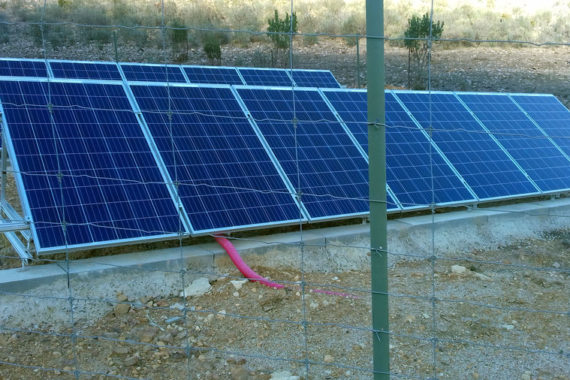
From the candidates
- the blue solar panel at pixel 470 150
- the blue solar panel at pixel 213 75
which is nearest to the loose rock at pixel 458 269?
the blue solar panel at pixel 470 150

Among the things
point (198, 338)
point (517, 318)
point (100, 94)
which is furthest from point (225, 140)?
point (517, 318)

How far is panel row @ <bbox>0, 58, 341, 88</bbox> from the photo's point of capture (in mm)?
10883

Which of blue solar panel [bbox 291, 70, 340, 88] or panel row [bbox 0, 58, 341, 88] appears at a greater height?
panel row [bbox 0, 58, 341, 88]

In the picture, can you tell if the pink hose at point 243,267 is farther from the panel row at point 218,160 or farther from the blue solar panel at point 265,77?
the blue solar panel at point 265,77

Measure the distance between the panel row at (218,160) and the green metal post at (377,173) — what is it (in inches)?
54.7

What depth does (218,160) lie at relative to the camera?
22.7 feet

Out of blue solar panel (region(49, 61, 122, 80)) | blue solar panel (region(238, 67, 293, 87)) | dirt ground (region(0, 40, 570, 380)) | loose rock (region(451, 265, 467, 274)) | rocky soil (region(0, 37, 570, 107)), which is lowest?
loose rock (region(451, 265, 467, 274))

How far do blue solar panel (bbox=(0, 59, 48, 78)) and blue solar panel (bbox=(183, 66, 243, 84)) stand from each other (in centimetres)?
291

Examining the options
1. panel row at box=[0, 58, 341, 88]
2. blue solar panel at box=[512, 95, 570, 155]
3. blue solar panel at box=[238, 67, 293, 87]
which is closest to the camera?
blue solar panel at box=[512, 95, 570, 155]

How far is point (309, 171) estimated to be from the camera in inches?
285

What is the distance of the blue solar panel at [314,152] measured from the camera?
7.04 meters

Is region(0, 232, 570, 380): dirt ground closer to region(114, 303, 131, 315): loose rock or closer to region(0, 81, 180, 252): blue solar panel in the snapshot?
region(114, 303, 131, 315): loose rock

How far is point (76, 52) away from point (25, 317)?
16824 mm

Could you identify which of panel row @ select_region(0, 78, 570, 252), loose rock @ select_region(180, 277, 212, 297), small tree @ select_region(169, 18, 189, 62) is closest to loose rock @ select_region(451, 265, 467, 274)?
panel row @ select_region(0, 78, 570, 252)
